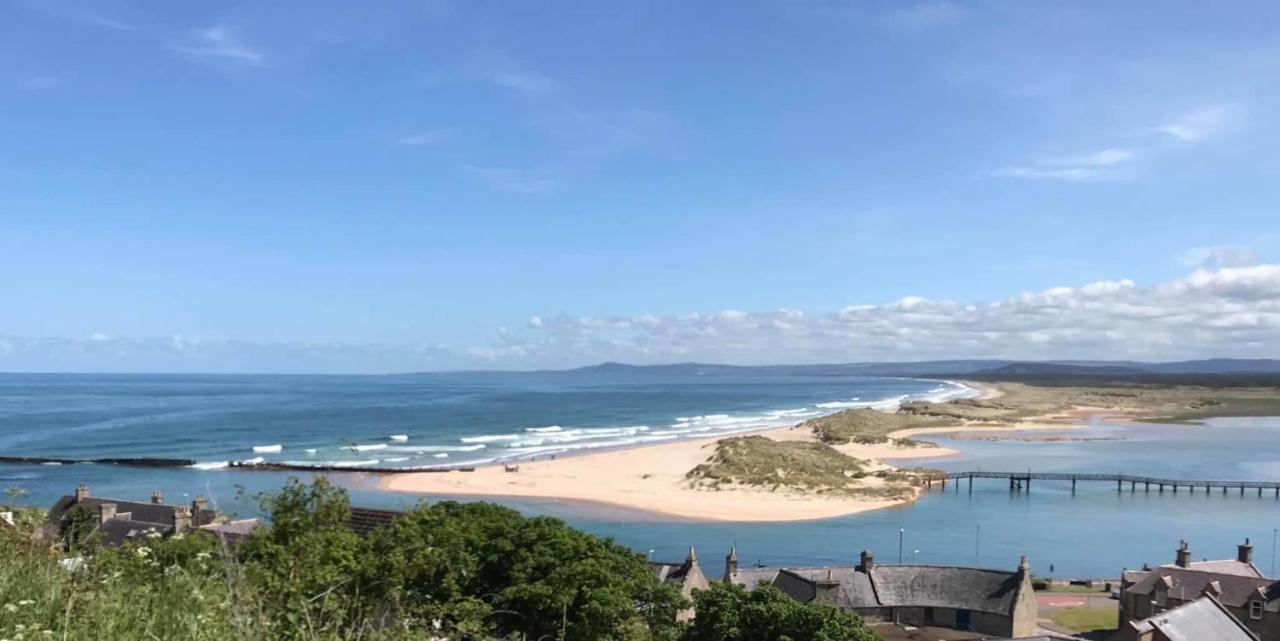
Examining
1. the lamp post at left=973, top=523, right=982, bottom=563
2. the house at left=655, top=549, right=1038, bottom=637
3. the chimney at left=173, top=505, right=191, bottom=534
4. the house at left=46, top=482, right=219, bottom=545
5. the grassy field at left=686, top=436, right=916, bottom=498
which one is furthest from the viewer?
the grassy field at left=686, top=436, right=916, bottom=498

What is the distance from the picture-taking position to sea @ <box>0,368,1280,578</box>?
55.5 m

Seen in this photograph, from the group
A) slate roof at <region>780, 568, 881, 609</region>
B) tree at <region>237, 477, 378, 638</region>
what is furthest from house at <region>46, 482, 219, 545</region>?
slate roof at <region>780, 568, 881, 609</region>

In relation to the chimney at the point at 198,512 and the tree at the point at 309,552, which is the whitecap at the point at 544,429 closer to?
the chimney at the point at 198,512

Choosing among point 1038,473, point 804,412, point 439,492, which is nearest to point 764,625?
point 439,492

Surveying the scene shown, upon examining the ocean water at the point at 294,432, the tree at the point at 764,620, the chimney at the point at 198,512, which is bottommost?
the ocean water at the point at 294,432

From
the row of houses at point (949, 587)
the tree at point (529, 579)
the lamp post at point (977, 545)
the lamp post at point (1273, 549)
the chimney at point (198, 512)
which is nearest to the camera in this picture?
the tree at point (529, 579)

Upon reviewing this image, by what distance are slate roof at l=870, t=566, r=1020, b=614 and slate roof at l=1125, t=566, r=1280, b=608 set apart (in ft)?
16.4

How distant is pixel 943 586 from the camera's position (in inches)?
1506

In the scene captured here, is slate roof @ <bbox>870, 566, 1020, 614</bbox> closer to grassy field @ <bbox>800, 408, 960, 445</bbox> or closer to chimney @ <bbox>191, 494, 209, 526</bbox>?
chimney @ <bbox>191, 494, 209, 526</bbox>

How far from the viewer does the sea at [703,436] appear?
55.5 metres

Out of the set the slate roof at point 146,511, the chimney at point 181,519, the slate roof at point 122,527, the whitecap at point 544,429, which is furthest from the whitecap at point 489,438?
the chimney at point 181,519

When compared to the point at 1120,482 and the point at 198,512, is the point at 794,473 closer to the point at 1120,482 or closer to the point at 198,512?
the point at 1120,482

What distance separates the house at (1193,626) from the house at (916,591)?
5718 mm

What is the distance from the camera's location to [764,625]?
22609 mm
